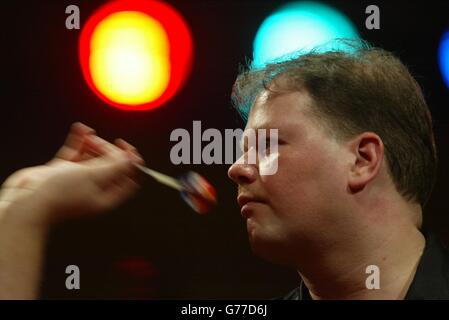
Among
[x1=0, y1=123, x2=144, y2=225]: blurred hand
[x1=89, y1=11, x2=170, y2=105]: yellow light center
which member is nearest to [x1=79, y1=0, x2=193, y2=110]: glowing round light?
[x1=89, y1=11, x2=170, y2=105]: yellow light center

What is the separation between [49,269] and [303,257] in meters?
0.60

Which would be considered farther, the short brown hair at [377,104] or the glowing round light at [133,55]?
the glowing round light at [133,55]

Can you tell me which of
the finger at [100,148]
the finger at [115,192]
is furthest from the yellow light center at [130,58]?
the finger at [115,192]

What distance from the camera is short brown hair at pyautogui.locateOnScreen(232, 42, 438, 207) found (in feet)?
3.23

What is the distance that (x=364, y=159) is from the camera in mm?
967

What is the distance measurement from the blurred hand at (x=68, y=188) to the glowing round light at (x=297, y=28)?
2.09 feet

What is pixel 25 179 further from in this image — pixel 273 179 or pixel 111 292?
pixel 111 292

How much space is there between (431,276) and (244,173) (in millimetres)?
287

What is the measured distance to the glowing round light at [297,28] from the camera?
1241 mm

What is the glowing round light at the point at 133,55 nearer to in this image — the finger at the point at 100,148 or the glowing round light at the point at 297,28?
the glowing round light at the point at 297,28

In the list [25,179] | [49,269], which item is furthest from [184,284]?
[25,179]

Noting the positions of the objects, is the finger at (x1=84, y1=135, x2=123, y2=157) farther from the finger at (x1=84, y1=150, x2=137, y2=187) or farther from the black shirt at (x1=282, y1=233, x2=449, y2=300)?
the black shirt at (x1=282, y1=233, x2=449, y2=300)

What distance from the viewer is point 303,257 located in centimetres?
97

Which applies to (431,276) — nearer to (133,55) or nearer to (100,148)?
(100,148)
